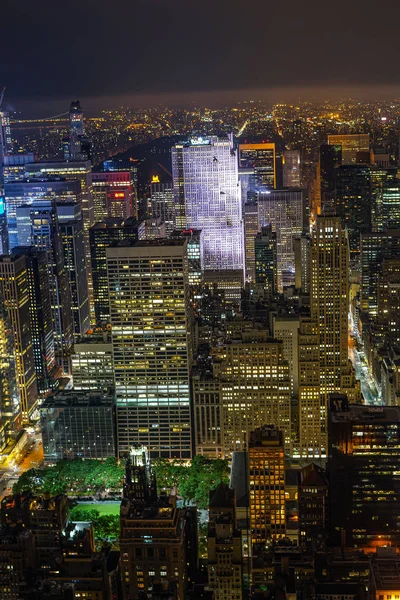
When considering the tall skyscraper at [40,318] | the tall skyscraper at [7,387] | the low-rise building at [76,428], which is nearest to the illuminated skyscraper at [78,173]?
the tall skyscraper at [40,318]

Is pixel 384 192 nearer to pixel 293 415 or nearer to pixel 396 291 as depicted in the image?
pixel 396 291

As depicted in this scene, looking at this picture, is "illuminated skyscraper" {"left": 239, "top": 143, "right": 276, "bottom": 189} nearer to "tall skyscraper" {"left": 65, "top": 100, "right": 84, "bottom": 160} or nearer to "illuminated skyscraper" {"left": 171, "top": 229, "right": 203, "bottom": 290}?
"illuminated skyscraper" {"left": 171, "top": 229, "right": 203, "bottom": 290}

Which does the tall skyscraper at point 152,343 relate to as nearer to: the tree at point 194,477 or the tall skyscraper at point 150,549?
the tree at point 194,477

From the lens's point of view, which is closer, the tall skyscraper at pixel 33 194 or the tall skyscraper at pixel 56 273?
A: the tall skyscraper at pixel 56 273

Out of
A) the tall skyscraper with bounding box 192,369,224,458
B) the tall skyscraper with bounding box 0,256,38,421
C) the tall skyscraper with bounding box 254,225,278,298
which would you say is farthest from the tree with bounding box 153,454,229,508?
the tall skyscraper with bounding box 254,225,278,298

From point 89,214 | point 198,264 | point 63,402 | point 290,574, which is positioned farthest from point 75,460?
point 89,214

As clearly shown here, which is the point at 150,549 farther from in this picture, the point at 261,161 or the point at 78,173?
the point at 261,161

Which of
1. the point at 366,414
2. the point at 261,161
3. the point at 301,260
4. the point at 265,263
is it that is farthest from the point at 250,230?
the point at 366,414
